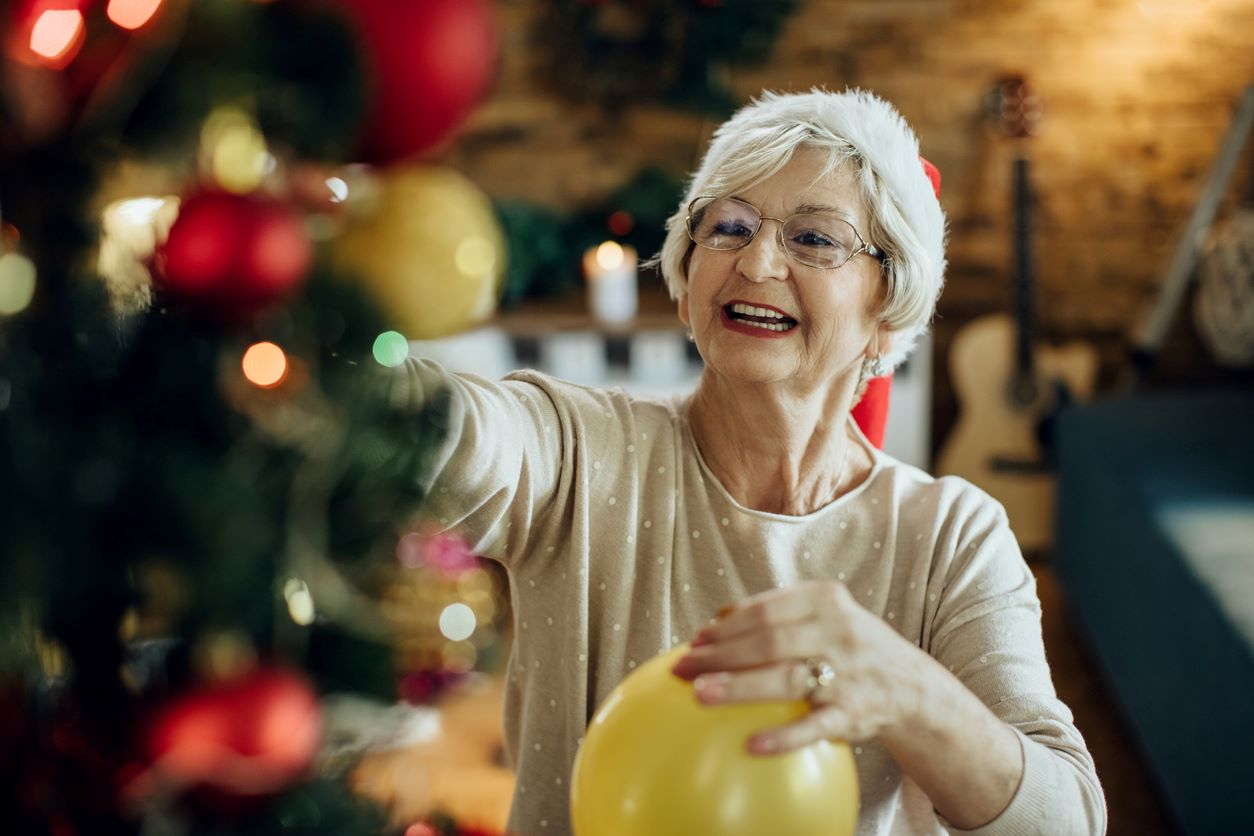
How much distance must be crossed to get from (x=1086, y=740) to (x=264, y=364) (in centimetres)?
297

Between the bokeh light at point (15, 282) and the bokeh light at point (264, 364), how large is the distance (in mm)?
65

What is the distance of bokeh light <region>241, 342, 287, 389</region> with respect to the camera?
37 cm

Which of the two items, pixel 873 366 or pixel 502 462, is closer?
pixel 502 462

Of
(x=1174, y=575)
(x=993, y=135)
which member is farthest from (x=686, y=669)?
(x=993, y=135)

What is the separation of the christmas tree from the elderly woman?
796 millimetres

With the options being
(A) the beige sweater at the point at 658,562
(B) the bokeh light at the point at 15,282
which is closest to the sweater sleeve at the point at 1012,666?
(A) the beige sweater at the point at 658,562

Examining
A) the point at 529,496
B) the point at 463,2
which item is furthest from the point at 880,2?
the point at 463,2

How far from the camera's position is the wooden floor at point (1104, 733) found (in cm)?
260

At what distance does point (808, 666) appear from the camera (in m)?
0.84

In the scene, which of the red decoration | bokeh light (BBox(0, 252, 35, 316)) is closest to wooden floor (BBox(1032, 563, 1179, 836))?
the red decoration

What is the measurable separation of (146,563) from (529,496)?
890 mm

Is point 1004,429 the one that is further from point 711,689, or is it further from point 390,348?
point 390,348

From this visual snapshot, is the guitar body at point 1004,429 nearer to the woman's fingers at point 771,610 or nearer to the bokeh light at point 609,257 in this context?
the bokeh light at point 609,257

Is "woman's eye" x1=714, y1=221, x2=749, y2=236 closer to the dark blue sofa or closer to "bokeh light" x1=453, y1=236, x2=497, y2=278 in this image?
"bokeh light" x1=453, y1=236, x2=497, y2=278
